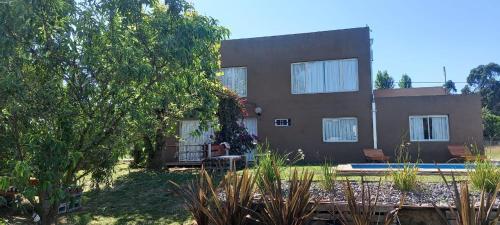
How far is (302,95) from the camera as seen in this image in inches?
788

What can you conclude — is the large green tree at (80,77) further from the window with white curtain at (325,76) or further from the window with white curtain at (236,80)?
the window with white curtain at (236,80)

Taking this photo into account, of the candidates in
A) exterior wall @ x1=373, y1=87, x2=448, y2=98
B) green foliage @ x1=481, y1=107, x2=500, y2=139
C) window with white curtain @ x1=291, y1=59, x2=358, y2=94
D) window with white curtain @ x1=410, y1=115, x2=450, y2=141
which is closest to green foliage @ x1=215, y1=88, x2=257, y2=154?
window with white curtain @ x1=291, y1=59, x2=358, y2=94

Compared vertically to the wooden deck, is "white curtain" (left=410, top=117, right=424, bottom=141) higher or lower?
higher

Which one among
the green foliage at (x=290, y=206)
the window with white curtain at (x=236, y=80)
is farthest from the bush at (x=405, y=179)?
the window with white curtain at (x=236, y=80)

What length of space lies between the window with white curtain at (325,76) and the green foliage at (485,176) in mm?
11947

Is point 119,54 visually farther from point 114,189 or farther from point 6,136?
point 114,189

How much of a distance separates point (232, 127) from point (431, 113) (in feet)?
28.3

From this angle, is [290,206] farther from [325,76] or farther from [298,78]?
[298,78]

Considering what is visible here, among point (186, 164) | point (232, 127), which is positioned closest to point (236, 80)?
point (232, 127)

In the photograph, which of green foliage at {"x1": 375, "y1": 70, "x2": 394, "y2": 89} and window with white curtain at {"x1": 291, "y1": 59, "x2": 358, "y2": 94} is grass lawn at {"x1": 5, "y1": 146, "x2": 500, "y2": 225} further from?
green foliage at {"x1": 375, "y1": 70, "x2": 394, "y2": 89}

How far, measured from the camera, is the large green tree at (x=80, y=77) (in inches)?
188

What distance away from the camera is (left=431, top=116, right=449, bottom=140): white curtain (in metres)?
18.8

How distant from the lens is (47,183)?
473 cm

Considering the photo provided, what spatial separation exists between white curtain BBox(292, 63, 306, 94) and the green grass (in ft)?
28.8
